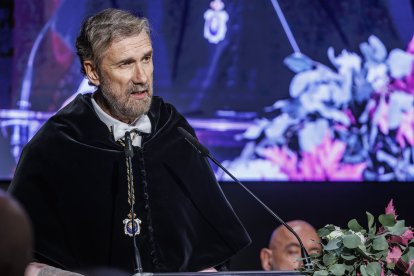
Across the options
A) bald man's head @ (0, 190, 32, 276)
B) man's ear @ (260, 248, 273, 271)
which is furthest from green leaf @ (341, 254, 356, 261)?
man's ear @ (260, 248, 273, 271)

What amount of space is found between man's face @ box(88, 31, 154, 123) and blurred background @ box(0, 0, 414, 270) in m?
1.80

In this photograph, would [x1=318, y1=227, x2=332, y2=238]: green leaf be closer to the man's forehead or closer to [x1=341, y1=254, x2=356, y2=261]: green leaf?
[x1=341, y1=254, x2=356, y2=261]: green leaf

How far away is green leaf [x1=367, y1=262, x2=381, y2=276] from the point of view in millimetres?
2104

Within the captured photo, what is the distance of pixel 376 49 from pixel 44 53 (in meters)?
2.06

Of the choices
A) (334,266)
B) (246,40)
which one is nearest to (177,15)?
(246,40)

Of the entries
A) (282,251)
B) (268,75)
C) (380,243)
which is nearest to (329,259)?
(380,243)

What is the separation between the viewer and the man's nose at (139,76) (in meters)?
3.02

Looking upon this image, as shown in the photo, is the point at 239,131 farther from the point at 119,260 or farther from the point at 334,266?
the point at 334,266

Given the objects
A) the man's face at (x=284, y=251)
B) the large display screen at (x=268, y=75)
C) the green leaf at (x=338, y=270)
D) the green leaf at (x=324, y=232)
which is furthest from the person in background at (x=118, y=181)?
the man's face at (x=284, y=251)

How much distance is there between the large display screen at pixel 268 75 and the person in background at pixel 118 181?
1714mm

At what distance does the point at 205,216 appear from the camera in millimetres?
3197

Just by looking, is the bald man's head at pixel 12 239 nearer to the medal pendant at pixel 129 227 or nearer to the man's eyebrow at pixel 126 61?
the medal pendant at pixel 129 227

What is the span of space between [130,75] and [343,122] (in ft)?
7.79

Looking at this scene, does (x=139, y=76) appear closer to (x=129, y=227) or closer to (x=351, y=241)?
(x=129, y=227)
